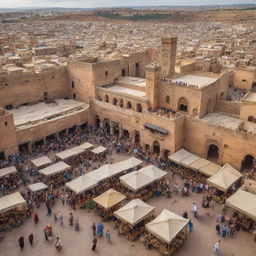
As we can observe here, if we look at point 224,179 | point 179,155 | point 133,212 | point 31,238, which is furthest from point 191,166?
point 31,238

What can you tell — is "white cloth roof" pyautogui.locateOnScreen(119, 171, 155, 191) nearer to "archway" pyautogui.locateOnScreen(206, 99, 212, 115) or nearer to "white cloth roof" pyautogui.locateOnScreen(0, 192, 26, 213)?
Result: "white cloth roof" pyautogui.locateOnScreen(0, 192, 26, 213)

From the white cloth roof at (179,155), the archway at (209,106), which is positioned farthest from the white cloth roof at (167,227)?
the archway at (209,106)

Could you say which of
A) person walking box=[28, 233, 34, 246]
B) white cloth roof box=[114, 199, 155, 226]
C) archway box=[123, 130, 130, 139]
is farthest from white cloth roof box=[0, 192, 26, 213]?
archway box=[123, 130, 130, 139]

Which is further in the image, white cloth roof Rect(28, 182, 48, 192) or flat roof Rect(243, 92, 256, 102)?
flat roof Rect(243, 92, 256, 102)

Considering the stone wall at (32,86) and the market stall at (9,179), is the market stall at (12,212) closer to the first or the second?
the market stall at (9,179)

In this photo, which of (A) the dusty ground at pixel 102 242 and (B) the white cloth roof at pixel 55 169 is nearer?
(A) the dusty ground at pixel 102 242

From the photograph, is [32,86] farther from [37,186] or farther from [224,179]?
[224,179]
